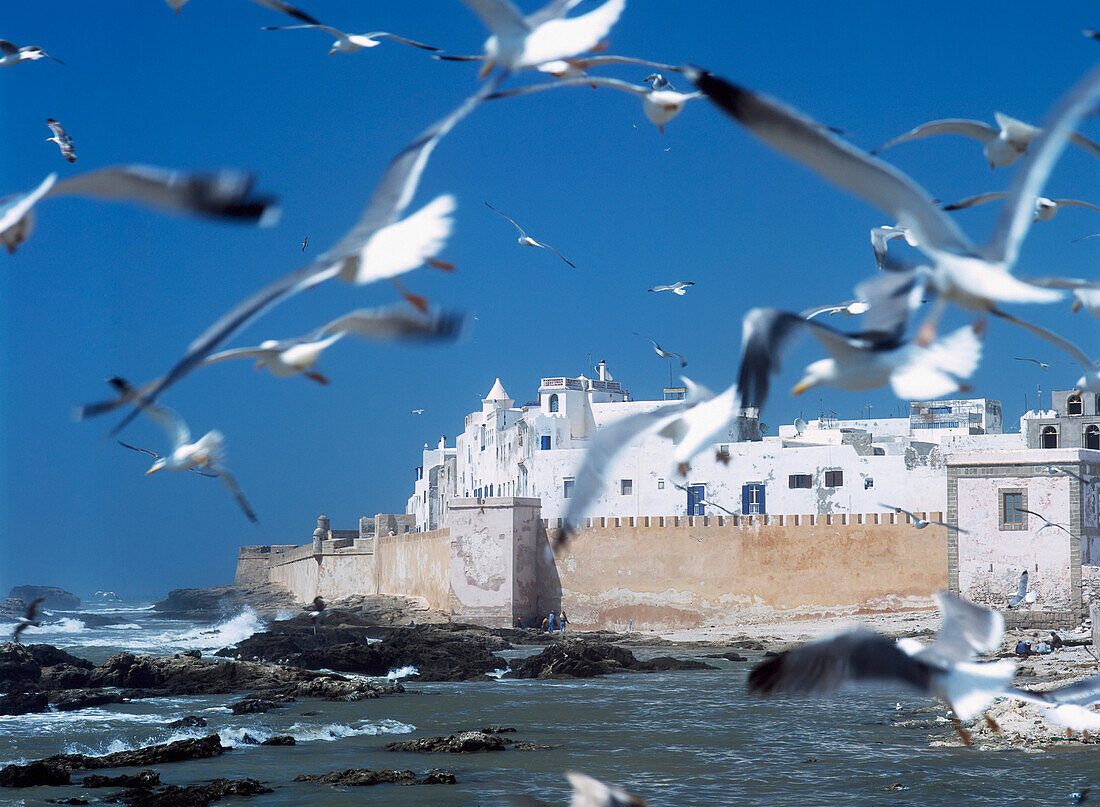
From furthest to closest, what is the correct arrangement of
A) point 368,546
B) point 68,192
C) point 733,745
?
1. point 368,546
2. point 733,745
3. point 68,192

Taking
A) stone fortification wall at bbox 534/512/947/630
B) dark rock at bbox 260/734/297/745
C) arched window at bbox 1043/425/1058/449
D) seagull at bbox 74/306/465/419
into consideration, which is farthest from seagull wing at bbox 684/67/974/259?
arched window at bbox 1043/425/1058/449

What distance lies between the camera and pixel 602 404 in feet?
160

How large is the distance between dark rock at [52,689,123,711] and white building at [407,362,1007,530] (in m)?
12.1

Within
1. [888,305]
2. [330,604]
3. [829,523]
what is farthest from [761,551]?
[888,305]

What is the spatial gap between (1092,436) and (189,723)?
102ft

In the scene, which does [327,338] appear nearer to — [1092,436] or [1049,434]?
[1092,436]

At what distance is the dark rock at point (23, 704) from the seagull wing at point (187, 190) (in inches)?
672

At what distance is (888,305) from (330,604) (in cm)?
4959

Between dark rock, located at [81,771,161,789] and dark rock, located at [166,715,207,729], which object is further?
dark rock, located at [166,715,207,729]

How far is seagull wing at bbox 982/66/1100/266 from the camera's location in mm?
2715

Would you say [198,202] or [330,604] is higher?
[198,202]

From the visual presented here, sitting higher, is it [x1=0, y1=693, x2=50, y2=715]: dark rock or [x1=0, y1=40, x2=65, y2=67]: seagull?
[x1=0, y1=40, x2=65, y2=67]: seagull

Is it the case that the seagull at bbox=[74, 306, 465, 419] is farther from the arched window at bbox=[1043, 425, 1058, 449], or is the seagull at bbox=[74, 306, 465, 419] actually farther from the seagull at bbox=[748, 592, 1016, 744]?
the arched window at bbox=[1043, 425, 1058, 449]

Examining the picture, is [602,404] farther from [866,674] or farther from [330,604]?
[866,674]
